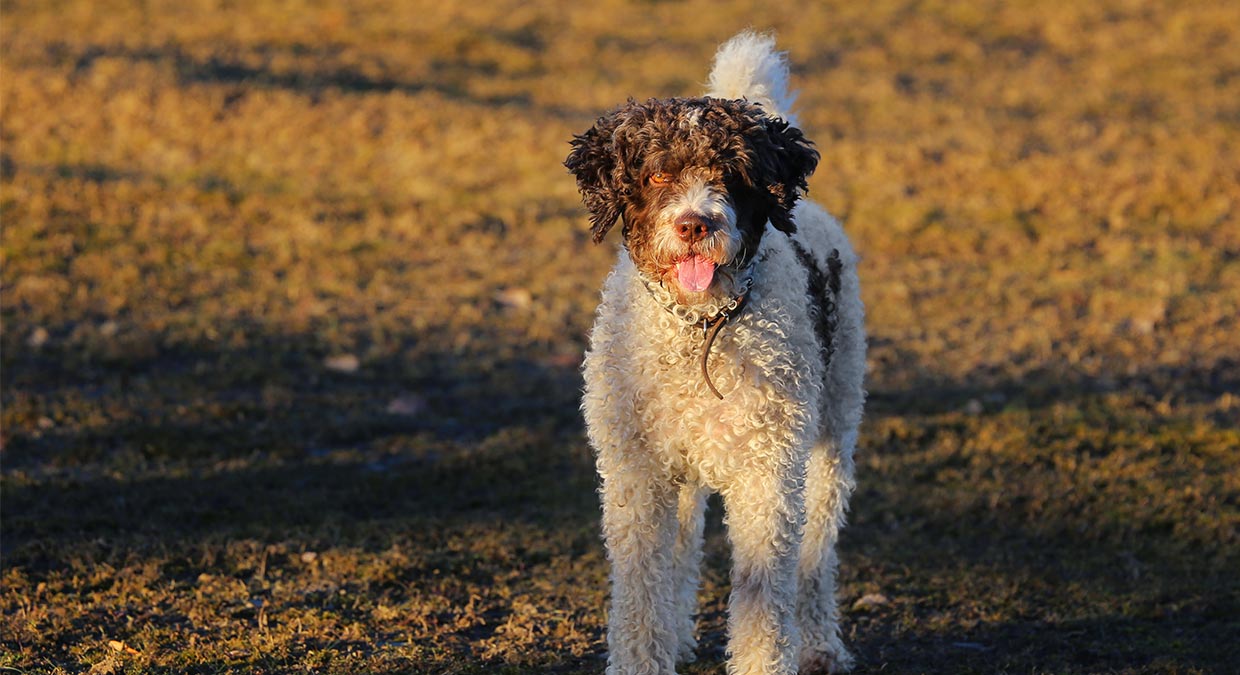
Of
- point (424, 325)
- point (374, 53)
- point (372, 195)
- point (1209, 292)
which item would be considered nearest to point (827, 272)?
point (424, 325)

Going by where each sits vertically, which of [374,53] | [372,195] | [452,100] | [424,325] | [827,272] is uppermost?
[374,53]

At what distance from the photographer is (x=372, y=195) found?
57.8ft

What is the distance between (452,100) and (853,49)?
9.91 metres

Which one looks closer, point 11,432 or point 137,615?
point 137,615

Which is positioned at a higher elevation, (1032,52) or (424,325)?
(1032,52)

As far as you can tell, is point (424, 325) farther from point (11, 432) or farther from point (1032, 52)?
point (1032, 52)

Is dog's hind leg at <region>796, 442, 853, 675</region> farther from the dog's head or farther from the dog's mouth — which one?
the dog's mouth

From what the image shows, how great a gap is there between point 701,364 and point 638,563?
84 cm

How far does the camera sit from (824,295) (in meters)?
6.40

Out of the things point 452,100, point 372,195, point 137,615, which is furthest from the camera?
point 452,100

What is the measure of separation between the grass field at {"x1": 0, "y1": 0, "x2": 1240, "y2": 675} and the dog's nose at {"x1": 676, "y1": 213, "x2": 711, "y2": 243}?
251cm

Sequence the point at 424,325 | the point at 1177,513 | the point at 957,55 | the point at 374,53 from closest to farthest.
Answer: the point at 1177,513 < the point at 424,325 < the point at 374,53 < the point at 957,55

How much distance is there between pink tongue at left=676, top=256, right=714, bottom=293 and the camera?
5.24 metres

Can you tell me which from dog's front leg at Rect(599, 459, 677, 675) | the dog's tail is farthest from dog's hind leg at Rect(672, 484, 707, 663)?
the dog's tail
